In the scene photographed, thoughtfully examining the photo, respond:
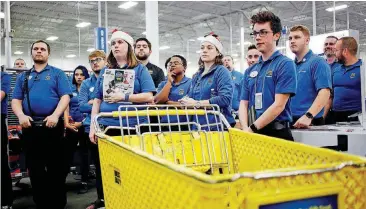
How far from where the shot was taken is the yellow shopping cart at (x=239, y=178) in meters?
0.89

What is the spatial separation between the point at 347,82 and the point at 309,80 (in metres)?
0.99

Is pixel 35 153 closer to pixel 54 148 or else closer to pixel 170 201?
Answer: pixel 54 148

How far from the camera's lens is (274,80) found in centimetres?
227

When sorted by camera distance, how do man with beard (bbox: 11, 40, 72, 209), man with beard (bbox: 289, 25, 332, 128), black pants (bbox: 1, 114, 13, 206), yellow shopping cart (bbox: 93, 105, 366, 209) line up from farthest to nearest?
black pants (bbox: 1, 114, 13, 206)
man with beard (bbox: 11, 40, 72, 209)
man with beard (bbox: 289, 25, 332, 128)
yellow shopping cart (bbox: 93, 105, 366, 209)

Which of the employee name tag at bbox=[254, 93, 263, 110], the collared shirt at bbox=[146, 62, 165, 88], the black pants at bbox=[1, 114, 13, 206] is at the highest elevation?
the collared shirt at bbox=[146, 62, 165, 88]

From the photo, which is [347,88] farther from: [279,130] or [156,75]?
[156,75]

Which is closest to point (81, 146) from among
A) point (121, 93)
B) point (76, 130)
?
point (76, 130)

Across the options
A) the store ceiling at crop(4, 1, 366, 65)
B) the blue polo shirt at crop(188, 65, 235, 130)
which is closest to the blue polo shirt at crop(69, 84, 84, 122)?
the blue polo shirt at crop(188, 65, 235, 130)

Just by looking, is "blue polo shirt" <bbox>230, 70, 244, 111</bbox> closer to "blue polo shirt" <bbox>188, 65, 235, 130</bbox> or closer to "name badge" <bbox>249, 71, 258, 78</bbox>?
"blue polo shirt" <bbox>188, 65, 235, 130</bbox>

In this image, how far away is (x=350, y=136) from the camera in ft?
6.94

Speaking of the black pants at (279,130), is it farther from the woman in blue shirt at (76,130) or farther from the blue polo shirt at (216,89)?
the woman in blue shirt at (76,130)

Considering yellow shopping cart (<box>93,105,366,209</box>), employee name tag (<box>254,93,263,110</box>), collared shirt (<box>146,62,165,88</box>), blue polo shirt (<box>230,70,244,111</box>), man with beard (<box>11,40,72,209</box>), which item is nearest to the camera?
yellow shopping cart (<box>93,105,366,209</box>)

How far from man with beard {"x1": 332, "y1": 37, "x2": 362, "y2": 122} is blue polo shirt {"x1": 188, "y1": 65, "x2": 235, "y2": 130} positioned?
141 centimetres

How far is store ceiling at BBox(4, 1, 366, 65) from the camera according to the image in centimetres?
1586
